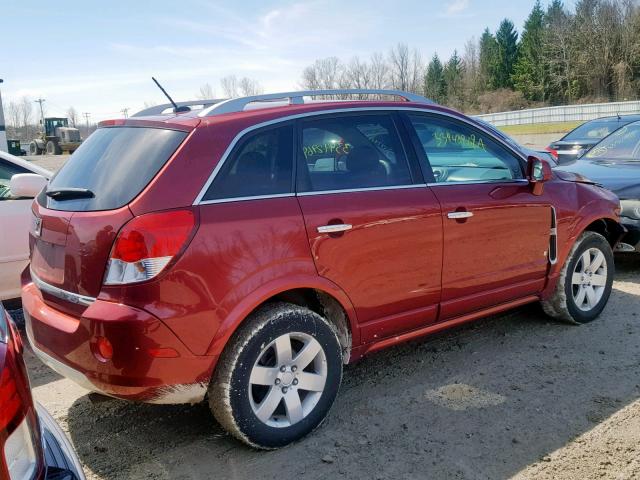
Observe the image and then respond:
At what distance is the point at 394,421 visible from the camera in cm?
332

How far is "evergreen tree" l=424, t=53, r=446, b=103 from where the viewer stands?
91438 mm

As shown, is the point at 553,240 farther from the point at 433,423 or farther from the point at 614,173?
the point at 614,173

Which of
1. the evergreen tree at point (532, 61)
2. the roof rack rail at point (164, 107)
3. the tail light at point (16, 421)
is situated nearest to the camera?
the tail light at point (16, 421)

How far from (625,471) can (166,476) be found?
2.19m

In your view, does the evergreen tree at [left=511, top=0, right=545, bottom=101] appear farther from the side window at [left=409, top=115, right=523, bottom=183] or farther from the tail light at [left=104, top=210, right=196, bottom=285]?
the tail light at [left=104, top=210, right=196, bottom=285]

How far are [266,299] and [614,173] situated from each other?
17.2ft

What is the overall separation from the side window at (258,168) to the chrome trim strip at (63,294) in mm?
721

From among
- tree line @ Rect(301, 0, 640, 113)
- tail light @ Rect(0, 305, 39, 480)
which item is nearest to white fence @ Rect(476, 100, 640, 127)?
tree line @ Rect(301, 0, 640, 113)

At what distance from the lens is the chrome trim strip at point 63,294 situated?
275cm

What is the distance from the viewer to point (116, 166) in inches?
117

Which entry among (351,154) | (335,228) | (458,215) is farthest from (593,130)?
(335,228)

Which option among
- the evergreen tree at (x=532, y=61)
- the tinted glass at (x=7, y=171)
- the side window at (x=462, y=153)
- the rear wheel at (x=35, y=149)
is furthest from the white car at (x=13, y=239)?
the evergreen tree at (x=532, y=61)

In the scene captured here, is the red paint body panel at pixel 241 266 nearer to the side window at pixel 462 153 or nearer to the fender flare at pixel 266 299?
the fender flare at pixel 266 299

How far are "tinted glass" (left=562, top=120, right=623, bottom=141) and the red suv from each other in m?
9.58
